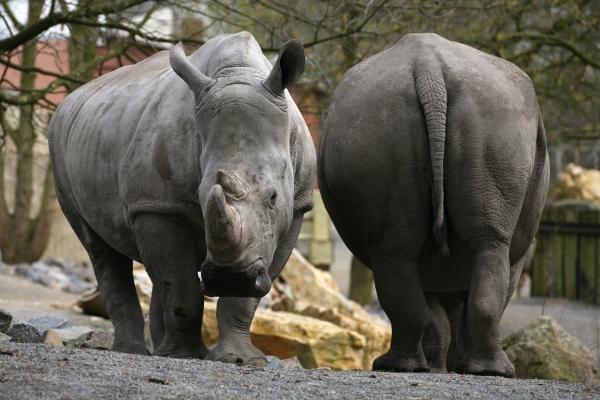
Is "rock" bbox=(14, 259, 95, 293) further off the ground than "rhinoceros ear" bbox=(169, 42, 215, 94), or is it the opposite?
"rhinoceros ear" bbox=(169, 42, 215, 94)

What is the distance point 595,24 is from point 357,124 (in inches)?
285

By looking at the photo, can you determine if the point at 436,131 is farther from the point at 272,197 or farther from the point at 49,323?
the point at 49,323

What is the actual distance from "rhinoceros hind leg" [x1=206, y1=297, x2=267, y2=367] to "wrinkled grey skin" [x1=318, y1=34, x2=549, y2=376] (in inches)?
31.3

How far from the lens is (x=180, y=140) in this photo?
23.0 ft

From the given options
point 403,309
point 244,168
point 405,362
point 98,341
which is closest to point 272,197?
point 244,168

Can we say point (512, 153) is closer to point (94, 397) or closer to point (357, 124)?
point (357, 124)

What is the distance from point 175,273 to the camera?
7.13 m

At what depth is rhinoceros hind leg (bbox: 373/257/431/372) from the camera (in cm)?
736

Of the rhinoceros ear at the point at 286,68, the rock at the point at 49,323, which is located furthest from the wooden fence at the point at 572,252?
the rhinoceros ear at the point at 286,68

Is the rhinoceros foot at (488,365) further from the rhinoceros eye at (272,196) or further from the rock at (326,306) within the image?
the rock at (326,306)

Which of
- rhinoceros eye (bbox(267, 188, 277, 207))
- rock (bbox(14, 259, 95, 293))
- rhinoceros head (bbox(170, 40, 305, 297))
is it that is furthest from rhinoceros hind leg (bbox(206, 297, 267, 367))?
rock (bbox(14, 259, 95, 293))

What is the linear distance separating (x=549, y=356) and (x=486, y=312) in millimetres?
2492

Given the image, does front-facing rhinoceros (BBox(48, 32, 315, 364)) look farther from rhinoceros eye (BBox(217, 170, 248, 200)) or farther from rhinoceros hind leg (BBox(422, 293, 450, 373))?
rhinoceros hind leg (BBox(422, 293, 450, 373))

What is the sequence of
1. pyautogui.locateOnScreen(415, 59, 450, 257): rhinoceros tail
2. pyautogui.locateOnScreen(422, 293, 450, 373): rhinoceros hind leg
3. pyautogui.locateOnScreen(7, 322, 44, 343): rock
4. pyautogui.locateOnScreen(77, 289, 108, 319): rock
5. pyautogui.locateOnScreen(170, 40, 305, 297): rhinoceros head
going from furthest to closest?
pyautogui.locateOnScreen(77, 289, 108, 319): rock → pyautogui.locateOnScreen(422, 293, 450, 373): rhinoceros hind leg → pyautogui.locateOnScreen(7, 322, 44, 343): rock → pyautogui.locateOnScreen(415, 59, 450, 257): rhinoceros tail → pyautogui.locateOnScreen(170, 40, 305, 297): rhinoceros head
